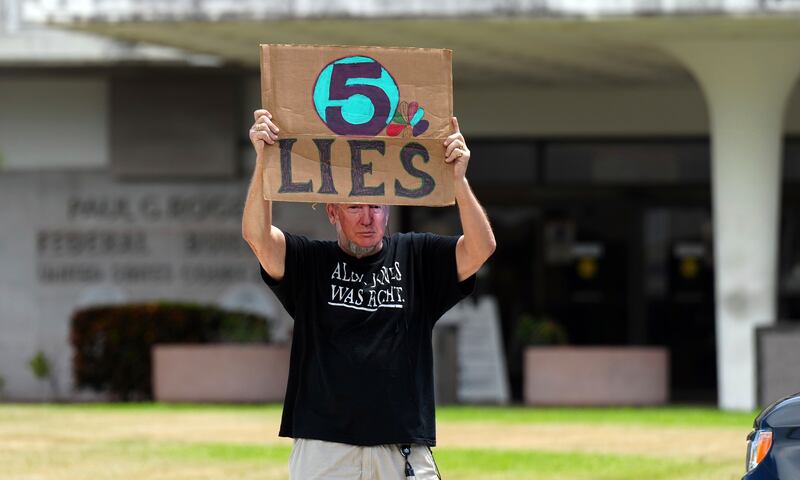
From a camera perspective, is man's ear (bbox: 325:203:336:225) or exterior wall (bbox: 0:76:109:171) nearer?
man's ear (bbox: 325:203:336:225)

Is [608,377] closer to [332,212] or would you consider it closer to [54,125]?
[54,125]

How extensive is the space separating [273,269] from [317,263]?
16 cm

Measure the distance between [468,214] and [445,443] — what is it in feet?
27.2

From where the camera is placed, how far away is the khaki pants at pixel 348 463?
17.6 feet

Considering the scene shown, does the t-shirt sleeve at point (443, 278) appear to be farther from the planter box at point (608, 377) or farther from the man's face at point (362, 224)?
the planter box at point (608, 377)

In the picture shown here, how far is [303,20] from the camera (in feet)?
50.6

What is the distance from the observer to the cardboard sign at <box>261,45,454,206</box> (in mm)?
5523

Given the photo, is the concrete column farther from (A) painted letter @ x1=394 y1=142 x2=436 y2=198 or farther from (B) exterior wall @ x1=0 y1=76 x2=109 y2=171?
(A) painted letter @ x1=394 y1=142 x2=436 y2=198

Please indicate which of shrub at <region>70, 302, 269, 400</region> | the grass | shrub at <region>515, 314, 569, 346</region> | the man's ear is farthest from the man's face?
shrub at <region>70, 302, 269, 400</region>

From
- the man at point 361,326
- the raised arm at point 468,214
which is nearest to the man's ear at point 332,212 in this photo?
the man at point 361,326

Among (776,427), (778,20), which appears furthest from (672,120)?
(776,427)

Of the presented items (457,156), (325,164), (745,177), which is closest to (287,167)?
(325,164)

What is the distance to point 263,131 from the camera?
540 cm

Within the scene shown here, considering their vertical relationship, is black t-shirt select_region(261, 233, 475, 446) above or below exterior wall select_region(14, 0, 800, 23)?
below
